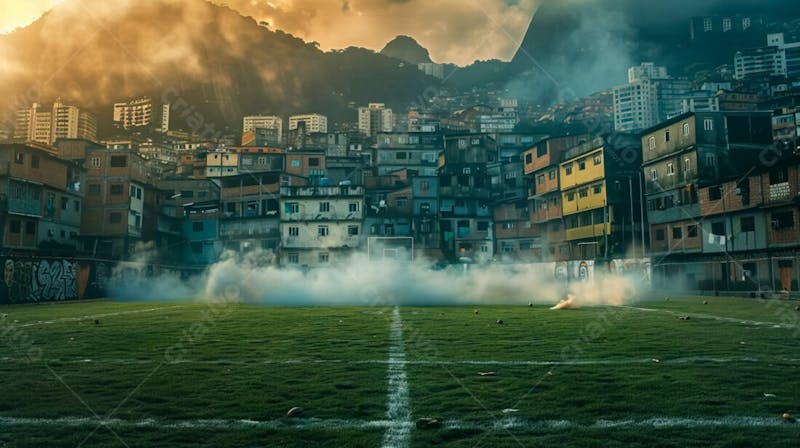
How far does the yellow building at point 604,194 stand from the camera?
199ft

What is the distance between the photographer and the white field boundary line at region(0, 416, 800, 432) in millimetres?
5227

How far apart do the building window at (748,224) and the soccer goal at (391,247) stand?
33667 mm

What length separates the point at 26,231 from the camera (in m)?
52.4

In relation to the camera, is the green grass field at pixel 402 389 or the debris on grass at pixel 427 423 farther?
the debris on grass at pixel 427 423

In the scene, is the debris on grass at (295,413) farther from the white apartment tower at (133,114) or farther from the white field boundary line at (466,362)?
the white apartment tower at (133,114)

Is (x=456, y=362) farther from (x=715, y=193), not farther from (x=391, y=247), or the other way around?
(x=391, y=247)

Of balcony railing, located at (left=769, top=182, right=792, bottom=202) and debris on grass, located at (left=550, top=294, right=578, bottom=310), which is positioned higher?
balcony railing, located at (left=769, top=182, right=792, bottom=202)

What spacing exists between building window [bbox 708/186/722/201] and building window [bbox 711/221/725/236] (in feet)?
6.78

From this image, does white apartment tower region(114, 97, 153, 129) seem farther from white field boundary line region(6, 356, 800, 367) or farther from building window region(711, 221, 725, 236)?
white field boundary line region(6, 356, 800, 367)

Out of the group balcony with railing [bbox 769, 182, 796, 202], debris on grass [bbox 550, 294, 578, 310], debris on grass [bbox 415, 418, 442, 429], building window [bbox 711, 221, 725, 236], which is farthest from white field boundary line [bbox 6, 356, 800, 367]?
building window [bbox 711, 221, 725, 236]

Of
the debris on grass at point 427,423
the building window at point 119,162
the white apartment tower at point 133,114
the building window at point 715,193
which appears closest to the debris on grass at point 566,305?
the debris on grass at point 427,423

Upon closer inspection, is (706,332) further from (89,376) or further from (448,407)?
(89,376)

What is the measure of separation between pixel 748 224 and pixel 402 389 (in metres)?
46.9

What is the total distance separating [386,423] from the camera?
5461 mm
